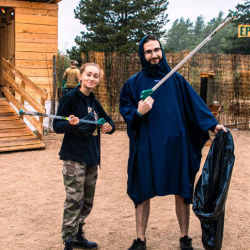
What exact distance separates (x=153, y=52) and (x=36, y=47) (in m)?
7.54

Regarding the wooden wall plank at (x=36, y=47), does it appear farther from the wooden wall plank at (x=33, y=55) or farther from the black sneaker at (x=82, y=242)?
the black sneaker at (x=82, y=242)

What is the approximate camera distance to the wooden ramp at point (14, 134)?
8.27 meters

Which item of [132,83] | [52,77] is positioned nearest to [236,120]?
[52,77]

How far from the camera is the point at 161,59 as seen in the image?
3.35 meters

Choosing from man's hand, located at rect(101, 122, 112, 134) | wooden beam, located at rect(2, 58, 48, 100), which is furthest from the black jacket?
wooden beam, located at rect(2, 58, 48, 100)

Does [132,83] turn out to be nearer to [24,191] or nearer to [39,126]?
[24,191]

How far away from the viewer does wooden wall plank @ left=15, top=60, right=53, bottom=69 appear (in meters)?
10.1

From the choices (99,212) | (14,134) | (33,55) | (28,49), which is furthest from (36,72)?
(99,212)

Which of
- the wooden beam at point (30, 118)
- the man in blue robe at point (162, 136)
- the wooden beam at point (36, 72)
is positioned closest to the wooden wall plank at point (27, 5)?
the wooden beam at point (36, 72)

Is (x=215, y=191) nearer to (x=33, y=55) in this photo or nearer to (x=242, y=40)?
(x=33, y=55)

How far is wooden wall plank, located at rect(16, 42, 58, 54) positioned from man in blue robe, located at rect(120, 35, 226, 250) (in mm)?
7306

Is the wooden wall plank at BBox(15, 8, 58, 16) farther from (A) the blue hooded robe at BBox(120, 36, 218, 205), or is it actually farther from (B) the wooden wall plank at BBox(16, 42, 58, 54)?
(A) the blue hooded robe at BBox(120, 36, 218, 205)

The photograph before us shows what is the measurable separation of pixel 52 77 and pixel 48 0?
1.97 meters

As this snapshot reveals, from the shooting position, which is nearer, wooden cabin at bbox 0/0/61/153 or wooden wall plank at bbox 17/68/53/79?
wooden cabin at bbox 0/0/61/153
